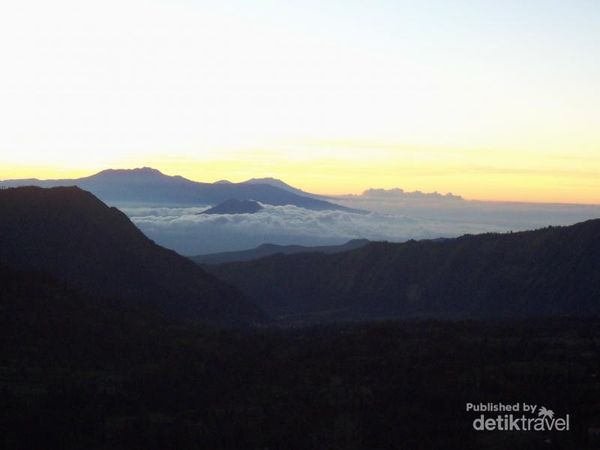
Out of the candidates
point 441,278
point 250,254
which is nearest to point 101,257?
point 441,278

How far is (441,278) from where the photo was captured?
93.7 meters

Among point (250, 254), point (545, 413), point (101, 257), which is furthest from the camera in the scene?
point (250, 254)

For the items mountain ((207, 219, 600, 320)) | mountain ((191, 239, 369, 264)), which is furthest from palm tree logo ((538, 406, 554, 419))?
mountain ((191, 239, 369, 264))

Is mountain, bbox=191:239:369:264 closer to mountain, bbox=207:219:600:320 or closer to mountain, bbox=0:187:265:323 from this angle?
mountain, bbox=207:219:600:320

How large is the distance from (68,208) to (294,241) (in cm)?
12716

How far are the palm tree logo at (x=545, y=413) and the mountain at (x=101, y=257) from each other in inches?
1531

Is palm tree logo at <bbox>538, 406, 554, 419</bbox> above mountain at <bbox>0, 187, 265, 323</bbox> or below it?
below

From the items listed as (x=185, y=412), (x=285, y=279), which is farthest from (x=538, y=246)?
(x=185, y=412)

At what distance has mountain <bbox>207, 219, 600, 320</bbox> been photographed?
82.9 m

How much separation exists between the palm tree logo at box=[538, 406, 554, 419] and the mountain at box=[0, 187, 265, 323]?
38.9m

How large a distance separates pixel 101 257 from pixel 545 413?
48161mm

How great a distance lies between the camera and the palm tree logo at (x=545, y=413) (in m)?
28.9

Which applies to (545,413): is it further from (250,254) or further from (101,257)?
(250,254)

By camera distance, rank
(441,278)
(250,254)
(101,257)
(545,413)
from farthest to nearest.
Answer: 1. (250,254)
2. (441,278)
3. (101,257)
4. (545,413)
